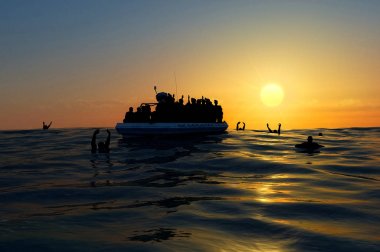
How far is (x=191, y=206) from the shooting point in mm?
12969

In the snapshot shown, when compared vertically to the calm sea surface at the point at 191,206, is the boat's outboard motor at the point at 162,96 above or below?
above

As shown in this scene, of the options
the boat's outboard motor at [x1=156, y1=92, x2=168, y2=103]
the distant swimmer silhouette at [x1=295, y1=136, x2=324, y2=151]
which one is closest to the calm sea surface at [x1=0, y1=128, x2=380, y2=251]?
the distant swimmer silhouette at [x1=295, y1=136, x2=324, y2=151]

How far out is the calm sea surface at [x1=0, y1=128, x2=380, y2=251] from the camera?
909 centimetres

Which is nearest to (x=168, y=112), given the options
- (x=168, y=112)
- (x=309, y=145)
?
(x=168, y=112)

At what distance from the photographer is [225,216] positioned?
456 inches

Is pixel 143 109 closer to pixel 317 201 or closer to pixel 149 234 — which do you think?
pixel 317 201

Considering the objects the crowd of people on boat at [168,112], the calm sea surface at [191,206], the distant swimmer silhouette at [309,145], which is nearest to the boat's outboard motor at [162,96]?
the crowd of people on boat at [168,112]

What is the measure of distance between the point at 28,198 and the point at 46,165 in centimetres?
1112

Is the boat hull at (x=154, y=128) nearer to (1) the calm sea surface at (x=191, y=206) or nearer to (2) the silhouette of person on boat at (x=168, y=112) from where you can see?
(2) the silhouette of person on boat at (x=168, y=112)

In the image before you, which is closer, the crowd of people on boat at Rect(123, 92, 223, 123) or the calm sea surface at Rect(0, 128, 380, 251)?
the calm sea surface at Rect(0, 128, 380, 251)

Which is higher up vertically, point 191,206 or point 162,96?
point 162,96

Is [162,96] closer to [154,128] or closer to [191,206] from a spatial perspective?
A: [154,128]

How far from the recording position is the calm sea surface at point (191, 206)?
909cm

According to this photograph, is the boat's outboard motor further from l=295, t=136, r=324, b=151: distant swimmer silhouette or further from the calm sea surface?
the calm sea surface
